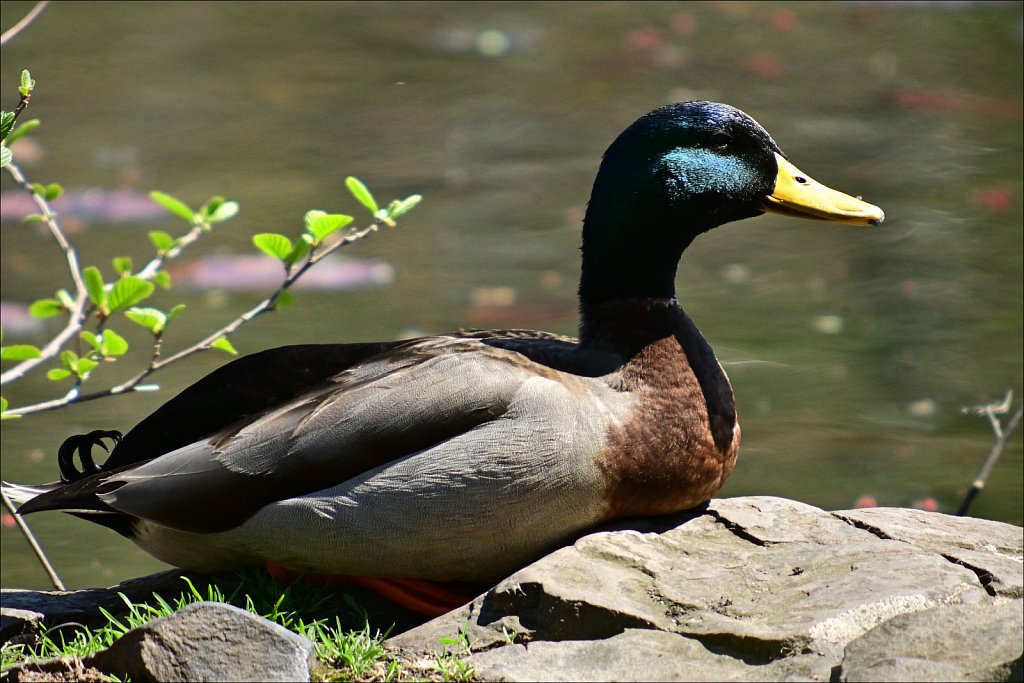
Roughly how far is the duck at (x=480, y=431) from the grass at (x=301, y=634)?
0.09m

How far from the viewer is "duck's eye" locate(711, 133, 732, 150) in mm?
4074

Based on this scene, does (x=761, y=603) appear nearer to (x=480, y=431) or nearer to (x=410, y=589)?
(x=480, y=431)

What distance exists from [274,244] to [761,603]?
61.5 inches

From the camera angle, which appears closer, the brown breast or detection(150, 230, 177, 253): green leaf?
the brown breast

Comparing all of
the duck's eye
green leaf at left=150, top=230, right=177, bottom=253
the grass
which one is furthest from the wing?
the duck's eye

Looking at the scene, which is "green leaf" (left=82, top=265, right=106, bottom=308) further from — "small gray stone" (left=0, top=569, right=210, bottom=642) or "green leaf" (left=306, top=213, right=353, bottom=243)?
"small gray stone" (left=0, top=569, right=210, bottom=642)

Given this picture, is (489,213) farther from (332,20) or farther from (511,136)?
(332,20)

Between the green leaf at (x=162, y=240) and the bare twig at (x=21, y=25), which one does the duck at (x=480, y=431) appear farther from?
the bare twig at (x=21, y=25)

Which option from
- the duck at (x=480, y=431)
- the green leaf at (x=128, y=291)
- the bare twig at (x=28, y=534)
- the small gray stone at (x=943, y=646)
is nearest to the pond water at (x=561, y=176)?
the bare twig at (x=28, y=534)

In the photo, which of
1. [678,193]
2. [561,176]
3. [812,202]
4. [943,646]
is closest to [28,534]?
[678,193]

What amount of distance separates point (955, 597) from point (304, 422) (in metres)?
1.63

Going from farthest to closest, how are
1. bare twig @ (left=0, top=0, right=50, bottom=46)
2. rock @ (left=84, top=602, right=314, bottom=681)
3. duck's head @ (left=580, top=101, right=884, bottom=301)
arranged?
1. duck's head @ (left=580, top=101, right=884, bottom=301)
2. bare twig @ (left=0, top=0, right=50, bottom=46)
3. rock @ (left=84, top=602, right=314, bottom=681)

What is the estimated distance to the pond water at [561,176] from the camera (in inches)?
252

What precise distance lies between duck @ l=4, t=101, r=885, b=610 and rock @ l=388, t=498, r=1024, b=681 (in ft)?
0.63
